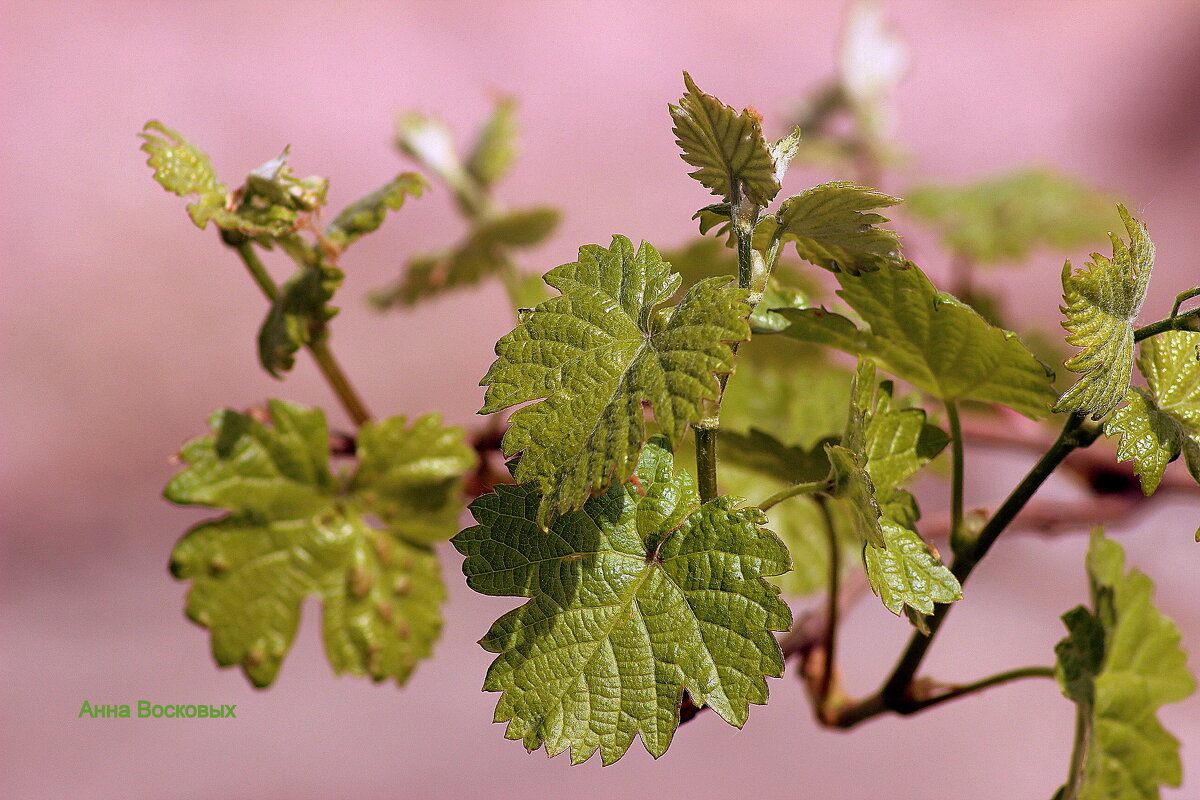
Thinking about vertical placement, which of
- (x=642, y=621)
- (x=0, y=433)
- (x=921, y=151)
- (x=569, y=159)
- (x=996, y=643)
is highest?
(x=569, y=159)

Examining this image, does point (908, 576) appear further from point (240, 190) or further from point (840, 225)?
point (240, 190)

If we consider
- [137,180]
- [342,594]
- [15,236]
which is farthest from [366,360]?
[342,594]

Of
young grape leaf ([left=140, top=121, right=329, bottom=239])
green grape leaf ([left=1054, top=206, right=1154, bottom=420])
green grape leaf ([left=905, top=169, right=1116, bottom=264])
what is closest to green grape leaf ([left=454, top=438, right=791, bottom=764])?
green grape leaf ([left=1054, top=206, right=1154, bottom=420])

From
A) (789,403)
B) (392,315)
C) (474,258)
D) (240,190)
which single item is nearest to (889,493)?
(789,403)

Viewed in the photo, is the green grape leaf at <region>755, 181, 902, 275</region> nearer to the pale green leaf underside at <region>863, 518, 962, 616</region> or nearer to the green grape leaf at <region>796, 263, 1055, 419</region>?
the green grape leaf at <region>796, 263, 1055, 419</region>

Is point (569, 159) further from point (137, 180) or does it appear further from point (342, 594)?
point (342, 594)

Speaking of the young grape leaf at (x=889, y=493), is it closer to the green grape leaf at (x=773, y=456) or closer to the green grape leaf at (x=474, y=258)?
the green grape leaf at (x=773, y=456)
